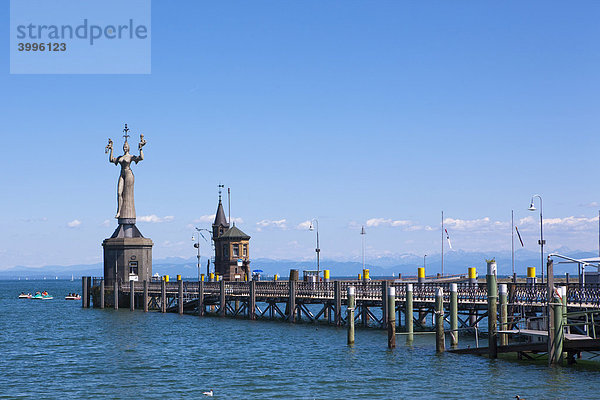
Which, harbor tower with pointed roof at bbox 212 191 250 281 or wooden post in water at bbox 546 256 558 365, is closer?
wooden post in water at bbox 546 256 558 365

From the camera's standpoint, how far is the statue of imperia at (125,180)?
76438 millimetres

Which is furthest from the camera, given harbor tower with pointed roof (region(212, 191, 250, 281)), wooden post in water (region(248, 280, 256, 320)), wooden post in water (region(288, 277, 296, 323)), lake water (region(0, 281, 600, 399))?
harbor tower with pointed roof (region(212, 191, 250, 281))

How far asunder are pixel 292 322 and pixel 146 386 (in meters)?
24.4

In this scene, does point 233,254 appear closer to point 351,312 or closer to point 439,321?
point 351,312

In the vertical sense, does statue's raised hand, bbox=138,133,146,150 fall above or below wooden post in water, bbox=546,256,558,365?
above

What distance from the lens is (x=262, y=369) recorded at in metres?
34.0

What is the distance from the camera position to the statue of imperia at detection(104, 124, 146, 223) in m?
76.4

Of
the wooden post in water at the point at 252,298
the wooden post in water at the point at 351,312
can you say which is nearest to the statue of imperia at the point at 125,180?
the wooden post in water at the point at 252,298

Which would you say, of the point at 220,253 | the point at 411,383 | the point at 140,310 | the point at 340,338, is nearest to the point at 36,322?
the point at 140,310

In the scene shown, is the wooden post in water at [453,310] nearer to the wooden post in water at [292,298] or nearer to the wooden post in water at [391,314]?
the wooden post in water at [391,314]

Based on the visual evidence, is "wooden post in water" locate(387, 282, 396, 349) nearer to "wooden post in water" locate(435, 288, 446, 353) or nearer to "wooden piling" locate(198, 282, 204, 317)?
"wooden post in water" locate(435, 288, 446, 353)

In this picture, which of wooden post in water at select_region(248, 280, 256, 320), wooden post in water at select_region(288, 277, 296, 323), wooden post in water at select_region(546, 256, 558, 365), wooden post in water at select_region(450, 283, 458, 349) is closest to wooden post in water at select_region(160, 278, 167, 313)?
wooden post in water at select_region(248, 280, 256, 320)

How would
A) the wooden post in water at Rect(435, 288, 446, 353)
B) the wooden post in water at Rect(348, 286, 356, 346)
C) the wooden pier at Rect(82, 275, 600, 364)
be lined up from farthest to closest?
the wooden post in water at Rect(348, 286, 356, 346) < the wooden post in water at Rect(435, 288, 446, 353) < the wooden pier at Rect(82, 275, 600, 364)

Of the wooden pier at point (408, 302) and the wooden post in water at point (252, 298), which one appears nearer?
the wooden pier at point (408, 302)
